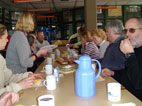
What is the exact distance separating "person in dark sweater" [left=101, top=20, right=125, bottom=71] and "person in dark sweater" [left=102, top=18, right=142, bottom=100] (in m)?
0.10

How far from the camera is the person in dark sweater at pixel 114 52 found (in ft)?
6.85

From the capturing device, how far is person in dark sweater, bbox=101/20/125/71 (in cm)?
209

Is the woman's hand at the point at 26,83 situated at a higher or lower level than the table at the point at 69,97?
higher

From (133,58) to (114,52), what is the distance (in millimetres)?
666

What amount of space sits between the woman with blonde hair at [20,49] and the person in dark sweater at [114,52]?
1.04m

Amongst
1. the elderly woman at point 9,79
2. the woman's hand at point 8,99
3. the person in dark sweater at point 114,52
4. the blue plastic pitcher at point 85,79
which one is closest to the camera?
the woman's hand at point 8,99

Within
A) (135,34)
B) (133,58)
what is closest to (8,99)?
(133,58)

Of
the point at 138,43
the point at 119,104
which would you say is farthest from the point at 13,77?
the point at 138,43

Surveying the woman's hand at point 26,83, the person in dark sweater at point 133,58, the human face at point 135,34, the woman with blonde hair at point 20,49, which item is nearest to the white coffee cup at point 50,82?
the woman's hand at point 26,83

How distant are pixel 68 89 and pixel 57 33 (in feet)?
36.3

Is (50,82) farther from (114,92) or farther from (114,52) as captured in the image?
(114,52)

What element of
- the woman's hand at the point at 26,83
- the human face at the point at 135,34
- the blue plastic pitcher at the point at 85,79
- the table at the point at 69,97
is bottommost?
the table at the point at 69,97

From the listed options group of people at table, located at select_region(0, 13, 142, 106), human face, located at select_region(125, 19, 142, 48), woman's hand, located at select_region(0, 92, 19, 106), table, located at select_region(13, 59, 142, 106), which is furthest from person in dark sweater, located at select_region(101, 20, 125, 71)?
woman's hand, located at select_region(0, 92, 19, 106)

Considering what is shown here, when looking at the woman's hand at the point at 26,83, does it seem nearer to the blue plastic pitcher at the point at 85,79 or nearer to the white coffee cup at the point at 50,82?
the white coffee cup at the point at 50,82
